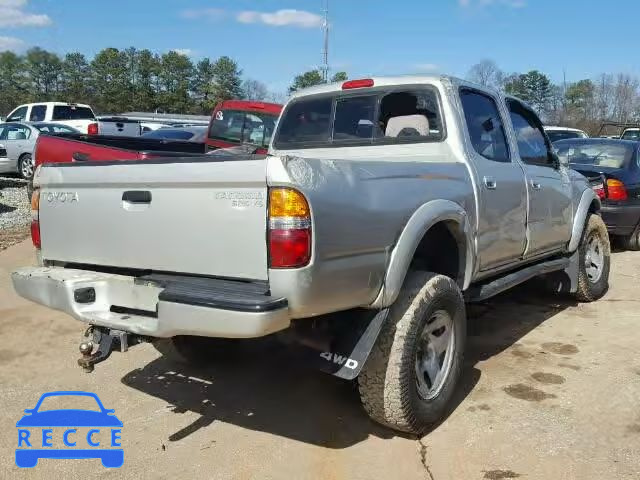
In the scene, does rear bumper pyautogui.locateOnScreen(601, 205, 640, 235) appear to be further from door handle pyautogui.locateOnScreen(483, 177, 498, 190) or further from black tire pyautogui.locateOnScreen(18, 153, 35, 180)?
black tire pyautogui.locateOnScreen(18, 153, 35, 180)

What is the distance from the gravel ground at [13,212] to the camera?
29.5ft

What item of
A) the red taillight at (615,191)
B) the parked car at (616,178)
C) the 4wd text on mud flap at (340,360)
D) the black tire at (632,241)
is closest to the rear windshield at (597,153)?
the parked car at (616,178)

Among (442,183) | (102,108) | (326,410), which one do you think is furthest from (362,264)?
(102,108)

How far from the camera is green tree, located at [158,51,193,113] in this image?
6316 cm

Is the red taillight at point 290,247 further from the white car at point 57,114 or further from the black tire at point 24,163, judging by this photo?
the white car at point 57,114

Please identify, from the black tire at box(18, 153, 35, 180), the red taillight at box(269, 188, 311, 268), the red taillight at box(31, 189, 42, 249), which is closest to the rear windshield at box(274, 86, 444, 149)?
the red taillight at box(269, 188, 311, 268)

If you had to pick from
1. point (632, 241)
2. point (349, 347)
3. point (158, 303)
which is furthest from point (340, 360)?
point (632, 241)

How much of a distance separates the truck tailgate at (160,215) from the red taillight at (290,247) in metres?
0.06

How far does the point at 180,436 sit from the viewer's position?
3.53 metres

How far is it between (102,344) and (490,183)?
8.79ft

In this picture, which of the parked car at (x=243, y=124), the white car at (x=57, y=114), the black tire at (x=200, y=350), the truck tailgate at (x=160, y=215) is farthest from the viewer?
the white car at (x=57, y=114)

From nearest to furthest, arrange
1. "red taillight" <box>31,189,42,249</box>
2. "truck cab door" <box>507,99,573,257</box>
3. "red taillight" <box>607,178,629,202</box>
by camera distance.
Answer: "red taillight" <box>31,189,42,249</box>
"truck cab door" <box>507,99,573,257</box>
"red taillight" <box>607,178,629,202</box>

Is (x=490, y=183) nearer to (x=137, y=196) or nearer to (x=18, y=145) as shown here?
(x=137, y=196)

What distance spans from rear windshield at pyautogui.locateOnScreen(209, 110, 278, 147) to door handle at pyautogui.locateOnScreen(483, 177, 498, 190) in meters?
5.69
